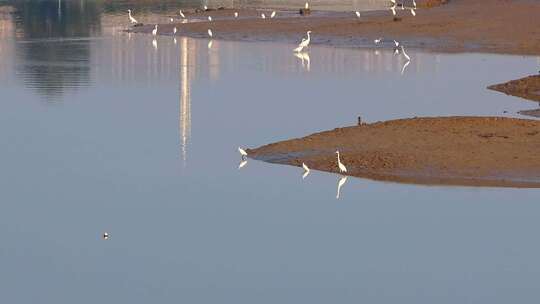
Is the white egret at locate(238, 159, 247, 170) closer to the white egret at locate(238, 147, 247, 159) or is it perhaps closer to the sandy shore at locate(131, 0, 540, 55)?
the white egret at locate(238, 147, 247, 159)

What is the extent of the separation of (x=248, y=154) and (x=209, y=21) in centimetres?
3176

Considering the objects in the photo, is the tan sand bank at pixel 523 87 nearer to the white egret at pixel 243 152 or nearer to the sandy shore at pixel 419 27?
the white egret at pixel 243 152

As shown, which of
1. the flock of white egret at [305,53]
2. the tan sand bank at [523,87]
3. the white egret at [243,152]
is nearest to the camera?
the flock of white egret at [305,53]

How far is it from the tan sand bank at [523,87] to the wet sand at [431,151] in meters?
5.97

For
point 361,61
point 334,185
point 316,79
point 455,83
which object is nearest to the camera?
point 334,185

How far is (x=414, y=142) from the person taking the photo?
19.7 meters

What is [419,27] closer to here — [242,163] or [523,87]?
[523,87]

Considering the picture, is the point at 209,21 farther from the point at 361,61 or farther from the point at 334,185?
the point at 334,185

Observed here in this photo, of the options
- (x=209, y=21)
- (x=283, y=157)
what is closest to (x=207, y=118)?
(x=283, y=157)

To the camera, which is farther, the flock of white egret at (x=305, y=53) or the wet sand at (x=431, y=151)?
the flock of white egret at (x=305, y=53)

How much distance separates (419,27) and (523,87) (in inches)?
696

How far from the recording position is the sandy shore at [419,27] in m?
40.6

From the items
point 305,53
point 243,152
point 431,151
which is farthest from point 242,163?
point 305,53

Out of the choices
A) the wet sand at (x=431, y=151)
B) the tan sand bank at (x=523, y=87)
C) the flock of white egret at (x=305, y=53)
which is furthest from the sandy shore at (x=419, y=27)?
the wet sand at (x=431, y=151)
